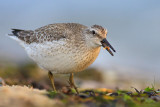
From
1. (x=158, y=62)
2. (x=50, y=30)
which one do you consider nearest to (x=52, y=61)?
(x=50, y=30)

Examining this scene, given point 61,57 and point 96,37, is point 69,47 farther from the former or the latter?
point 96,37

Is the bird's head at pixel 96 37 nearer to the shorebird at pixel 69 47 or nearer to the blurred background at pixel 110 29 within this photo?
the shorebird at pixel 69 47

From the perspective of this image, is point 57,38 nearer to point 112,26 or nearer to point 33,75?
point 33,75

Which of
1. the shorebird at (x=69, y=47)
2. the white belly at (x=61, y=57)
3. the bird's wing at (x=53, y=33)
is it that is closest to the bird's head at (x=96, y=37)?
the shorebird at (x=69, y=47)

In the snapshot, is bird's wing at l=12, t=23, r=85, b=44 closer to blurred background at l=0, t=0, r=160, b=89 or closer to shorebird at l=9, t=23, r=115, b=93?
shorebird at l=9, t=23, r=115, b=93

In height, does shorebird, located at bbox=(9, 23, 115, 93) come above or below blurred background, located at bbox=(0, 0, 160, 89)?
below

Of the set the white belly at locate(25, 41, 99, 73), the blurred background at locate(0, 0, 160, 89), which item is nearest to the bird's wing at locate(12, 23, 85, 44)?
the white belly at locate(25, 41, 99, 73)

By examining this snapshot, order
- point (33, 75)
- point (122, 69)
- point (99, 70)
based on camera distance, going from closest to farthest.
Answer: point (33, 75), point (99, 70), point (122, 69)
